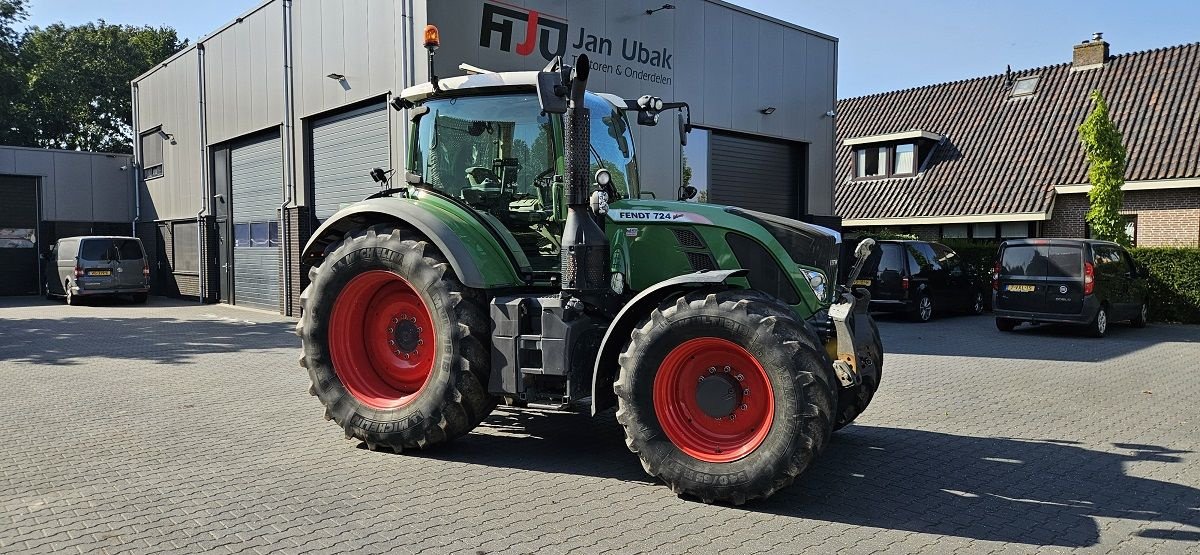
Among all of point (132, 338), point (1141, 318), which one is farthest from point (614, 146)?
point (1141, 318)

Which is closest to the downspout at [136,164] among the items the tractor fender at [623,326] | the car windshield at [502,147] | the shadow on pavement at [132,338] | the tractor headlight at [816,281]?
the shadow on pavement at [132,338]

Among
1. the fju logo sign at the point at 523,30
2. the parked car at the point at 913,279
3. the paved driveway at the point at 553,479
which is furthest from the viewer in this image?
the parked car at the point at 913,279

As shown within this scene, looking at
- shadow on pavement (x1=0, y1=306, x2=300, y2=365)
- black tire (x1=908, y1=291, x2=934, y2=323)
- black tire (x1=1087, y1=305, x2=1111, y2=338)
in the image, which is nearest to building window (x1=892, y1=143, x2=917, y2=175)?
black tire (x1=908, y1=291, x2=934, y2=323)

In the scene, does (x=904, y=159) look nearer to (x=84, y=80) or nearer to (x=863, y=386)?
(x=863, y=386)

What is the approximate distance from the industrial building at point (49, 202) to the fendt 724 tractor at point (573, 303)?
2303cm

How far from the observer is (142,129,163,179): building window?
23.9 meters

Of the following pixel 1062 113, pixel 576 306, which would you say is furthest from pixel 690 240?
pixel 1062 113

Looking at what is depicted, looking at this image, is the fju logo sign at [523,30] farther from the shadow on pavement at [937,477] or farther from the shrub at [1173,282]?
the shrub at [1173,282]

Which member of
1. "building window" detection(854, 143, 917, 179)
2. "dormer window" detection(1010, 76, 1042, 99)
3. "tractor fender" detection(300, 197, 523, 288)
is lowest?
"tractor fender" detection(300, 197, 523, 288)

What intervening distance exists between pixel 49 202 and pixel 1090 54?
31.0 metres

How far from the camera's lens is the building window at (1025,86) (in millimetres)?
24625

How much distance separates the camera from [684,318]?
4734 mm

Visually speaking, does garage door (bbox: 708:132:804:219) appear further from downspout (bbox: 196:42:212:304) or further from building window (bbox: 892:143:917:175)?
downspout (bbox: 196:42:212:304)

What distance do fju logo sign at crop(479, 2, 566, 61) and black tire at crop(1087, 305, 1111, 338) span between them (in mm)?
9850
